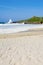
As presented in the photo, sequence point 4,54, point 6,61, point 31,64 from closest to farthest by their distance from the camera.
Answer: point 31,64, point 6,61, point 4,54

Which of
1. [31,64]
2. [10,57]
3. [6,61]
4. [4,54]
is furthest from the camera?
[4,54]

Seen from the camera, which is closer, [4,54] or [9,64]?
[9,64]

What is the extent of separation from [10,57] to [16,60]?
1.53 feet

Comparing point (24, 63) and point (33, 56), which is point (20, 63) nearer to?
point (24, 63)

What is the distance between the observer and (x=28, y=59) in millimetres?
6641

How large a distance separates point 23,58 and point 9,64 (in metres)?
0.83

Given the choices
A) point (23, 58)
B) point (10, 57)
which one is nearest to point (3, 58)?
point (10, 57)

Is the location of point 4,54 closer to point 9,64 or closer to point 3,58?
point 3,58

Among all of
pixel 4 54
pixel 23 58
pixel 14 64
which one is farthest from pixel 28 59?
pixel 4 54

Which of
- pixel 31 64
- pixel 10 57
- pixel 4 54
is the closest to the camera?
pixel 31 64

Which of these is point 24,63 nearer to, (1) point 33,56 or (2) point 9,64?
(2) point 9,64

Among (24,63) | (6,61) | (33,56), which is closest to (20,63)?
(24,63)

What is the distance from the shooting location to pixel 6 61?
6480 mm

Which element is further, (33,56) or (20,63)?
(33,56)
